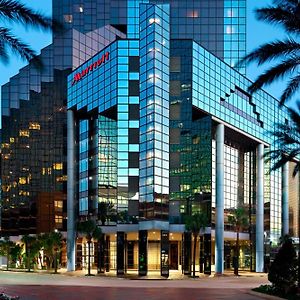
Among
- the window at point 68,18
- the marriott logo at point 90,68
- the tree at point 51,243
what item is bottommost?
the tree at point 51,243

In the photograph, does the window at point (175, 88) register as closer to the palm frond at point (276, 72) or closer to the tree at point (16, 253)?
the tree at point (16, 253)

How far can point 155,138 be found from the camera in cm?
7212

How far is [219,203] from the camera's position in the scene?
8100 centimetres

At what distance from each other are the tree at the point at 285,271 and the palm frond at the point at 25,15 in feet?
74.3

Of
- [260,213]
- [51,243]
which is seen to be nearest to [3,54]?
[51,243]

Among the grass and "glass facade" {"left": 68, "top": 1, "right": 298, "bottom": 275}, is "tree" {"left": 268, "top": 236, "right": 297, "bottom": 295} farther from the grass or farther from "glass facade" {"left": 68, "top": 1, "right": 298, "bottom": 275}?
"glass facade" {"left": 68, "top": 1, "right": 298, "bottom": 275}

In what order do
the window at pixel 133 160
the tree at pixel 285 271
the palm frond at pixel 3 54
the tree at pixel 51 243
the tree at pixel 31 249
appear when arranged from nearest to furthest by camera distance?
the palm frond at pixel 3 54 < the tree at pixel 285 271 < the window at pixel 133 160 < the tree at pixel 51 243 < the tree at pixel 31 249

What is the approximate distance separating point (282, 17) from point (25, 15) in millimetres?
11351

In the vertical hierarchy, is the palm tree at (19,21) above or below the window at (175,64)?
below

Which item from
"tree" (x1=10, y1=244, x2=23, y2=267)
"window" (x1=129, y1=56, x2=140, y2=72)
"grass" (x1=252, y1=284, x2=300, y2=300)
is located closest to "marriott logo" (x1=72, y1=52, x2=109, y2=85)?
"window" (x1=129, y1=56, x2=140, y2=72)

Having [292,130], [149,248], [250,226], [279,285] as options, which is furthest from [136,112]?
[279,285]

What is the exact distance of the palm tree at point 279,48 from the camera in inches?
976

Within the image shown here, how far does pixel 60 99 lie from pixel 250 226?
48354 millimetres

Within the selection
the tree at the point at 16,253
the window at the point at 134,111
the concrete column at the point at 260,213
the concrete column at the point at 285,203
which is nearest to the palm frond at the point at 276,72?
the window at the point at 134,111
